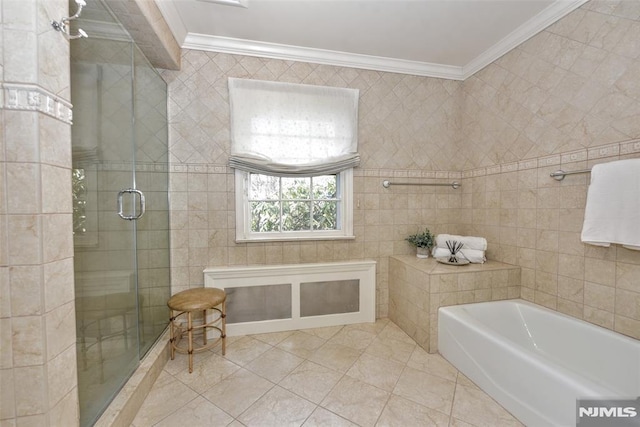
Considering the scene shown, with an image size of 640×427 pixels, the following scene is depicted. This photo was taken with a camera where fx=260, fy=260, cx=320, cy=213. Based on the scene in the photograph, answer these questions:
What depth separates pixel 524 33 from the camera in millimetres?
2012

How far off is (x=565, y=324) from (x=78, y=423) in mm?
2672

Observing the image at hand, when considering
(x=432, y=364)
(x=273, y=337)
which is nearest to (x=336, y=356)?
(x=273, y=337)

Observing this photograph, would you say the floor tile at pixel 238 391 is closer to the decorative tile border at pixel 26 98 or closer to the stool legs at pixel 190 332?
the stool legs at pixel 190 332

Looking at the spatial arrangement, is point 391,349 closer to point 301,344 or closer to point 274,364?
point 301,344

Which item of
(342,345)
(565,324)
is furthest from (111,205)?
(565,324)

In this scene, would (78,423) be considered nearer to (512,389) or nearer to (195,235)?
(195,235)

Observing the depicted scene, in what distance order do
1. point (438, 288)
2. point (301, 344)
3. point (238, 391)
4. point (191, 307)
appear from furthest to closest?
1. point (301, 344)
2. point (438, 288)
3. point (191, 307)
4. point (238, 391)

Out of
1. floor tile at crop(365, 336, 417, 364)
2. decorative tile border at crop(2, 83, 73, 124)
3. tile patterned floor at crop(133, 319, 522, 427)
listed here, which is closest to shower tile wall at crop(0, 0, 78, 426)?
decorative tile border at crop(2, 83, 73, 124)

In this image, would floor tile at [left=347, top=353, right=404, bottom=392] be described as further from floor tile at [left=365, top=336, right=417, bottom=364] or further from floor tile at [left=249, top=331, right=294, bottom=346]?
floor tile at [left=249, top=331, right=294, bottom=346]

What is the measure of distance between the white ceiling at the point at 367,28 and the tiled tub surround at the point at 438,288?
73.3 inches

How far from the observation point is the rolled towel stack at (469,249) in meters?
2.23

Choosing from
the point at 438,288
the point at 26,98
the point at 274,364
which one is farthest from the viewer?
the point at 438,288

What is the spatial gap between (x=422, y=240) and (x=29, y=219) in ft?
8.29

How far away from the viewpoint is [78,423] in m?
1.03
